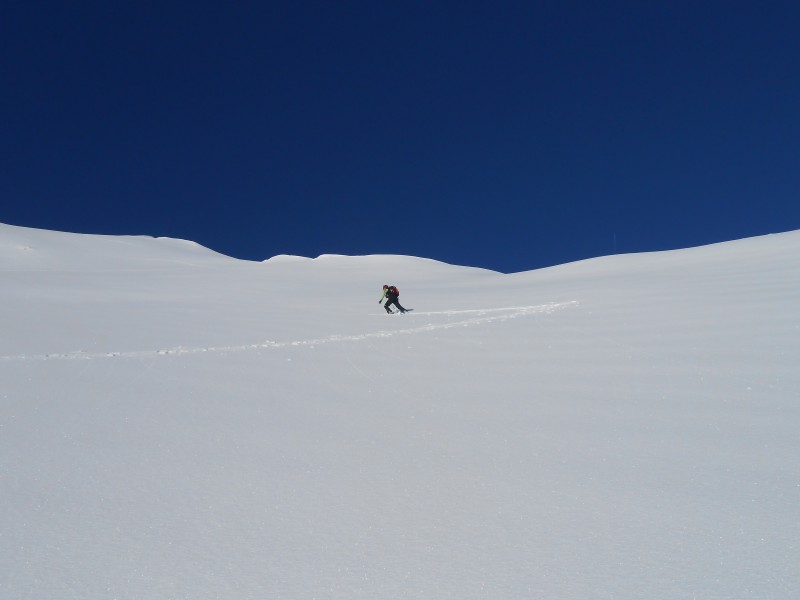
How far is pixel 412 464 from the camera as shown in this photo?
15.1ft

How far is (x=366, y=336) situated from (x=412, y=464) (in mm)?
7353

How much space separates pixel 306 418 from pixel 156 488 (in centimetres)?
192

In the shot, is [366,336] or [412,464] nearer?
[412,464]

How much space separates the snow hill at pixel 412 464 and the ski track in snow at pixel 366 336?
4.8 inches

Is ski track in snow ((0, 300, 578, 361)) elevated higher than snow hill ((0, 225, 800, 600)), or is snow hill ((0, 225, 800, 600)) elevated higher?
ski track in snow ((0, 300, 578, 361))

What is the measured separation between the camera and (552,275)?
89.9 feet

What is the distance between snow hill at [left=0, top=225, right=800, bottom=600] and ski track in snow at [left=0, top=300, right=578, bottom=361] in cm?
12

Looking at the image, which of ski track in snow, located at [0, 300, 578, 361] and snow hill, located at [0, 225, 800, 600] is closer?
snow hill, located at [0, 225, 800, 600]

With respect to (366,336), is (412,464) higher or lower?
lower

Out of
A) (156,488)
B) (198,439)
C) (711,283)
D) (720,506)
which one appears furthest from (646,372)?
(711,283)

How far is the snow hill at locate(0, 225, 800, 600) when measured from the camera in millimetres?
3121

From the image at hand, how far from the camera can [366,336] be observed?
1189 cm

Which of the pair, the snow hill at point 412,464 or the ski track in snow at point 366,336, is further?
the ski track in snow at point 366,336

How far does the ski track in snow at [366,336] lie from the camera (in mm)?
9312
